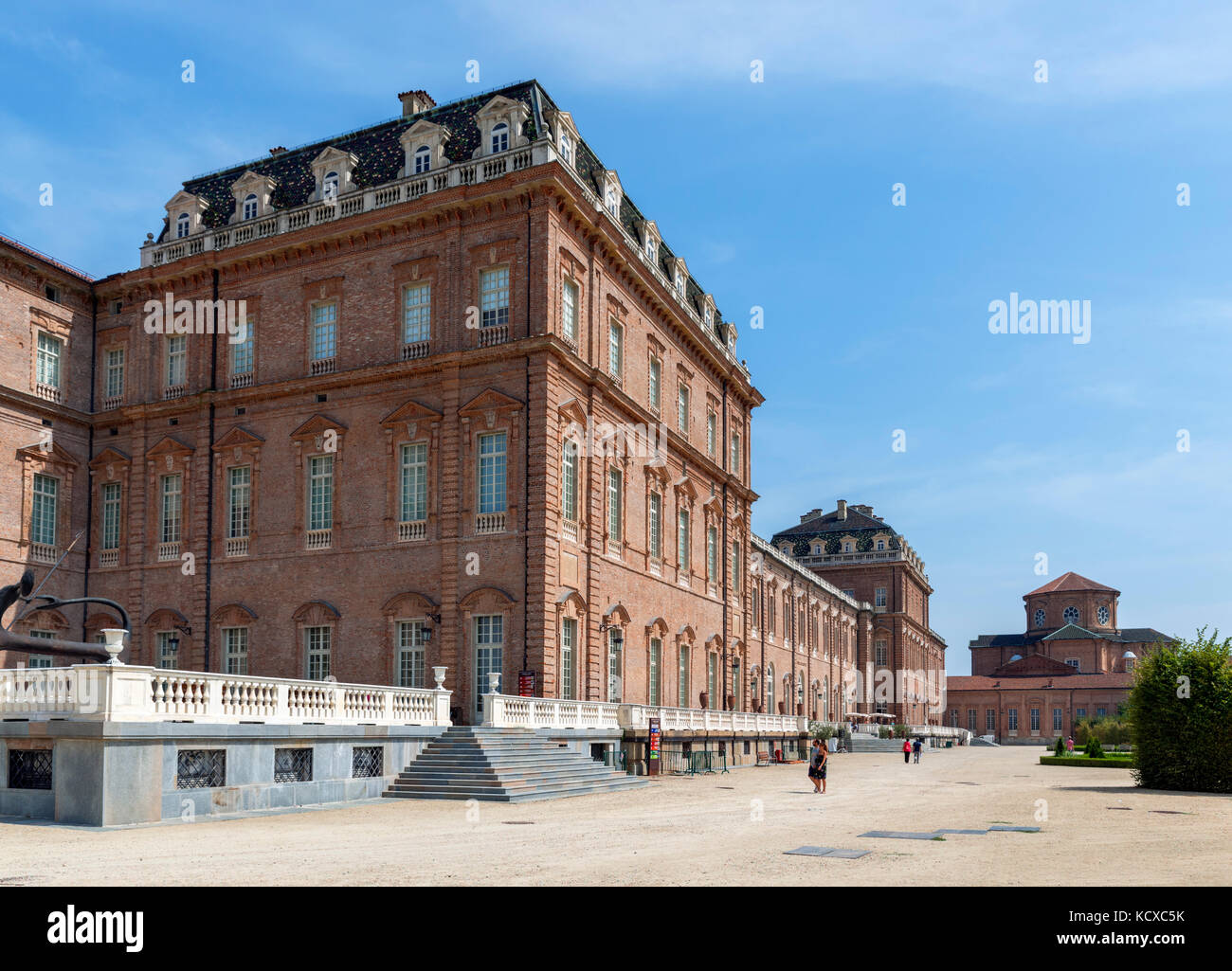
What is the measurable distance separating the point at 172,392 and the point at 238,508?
546cm

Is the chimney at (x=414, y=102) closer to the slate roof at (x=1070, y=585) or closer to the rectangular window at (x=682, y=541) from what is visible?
the rectangular window at (x=682, y=541)

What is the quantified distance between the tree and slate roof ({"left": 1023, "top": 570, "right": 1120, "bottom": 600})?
107089mm

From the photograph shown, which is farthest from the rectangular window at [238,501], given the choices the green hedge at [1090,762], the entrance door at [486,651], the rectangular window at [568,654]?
the green hedge at [1090,762]

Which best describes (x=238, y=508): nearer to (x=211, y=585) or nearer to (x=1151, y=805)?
(x=211, y=585)

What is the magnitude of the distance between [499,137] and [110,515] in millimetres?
19480

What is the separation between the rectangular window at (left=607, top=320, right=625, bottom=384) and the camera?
3953 cm

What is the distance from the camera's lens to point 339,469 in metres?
36.2

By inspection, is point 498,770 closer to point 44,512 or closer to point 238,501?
point 238,501

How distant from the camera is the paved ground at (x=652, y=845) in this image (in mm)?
12531

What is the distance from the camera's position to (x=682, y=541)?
4600cm

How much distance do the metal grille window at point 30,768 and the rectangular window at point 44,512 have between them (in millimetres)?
20209

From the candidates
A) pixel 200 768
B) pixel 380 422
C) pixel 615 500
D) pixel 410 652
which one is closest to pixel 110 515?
pixel 380 422

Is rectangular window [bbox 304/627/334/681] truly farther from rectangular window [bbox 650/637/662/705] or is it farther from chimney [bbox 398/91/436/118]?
chimney [bbox 398/91/436/118]

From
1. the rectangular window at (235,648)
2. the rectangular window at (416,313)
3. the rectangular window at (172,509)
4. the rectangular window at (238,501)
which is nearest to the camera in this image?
the rectangular window at (416,313)
